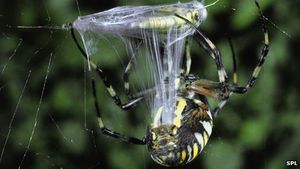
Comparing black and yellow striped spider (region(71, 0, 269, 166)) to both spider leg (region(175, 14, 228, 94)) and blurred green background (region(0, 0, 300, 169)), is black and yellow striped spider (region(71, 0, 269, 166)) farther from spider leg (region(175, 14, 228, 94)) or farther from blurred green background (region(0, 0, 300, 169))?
blurred green background (region(0, 0, 300, 169))

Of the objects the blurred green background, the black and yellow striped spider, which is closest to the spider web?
the blurred green background

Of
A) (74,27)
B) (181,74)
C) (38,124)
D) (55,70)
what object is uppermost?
(74,27)

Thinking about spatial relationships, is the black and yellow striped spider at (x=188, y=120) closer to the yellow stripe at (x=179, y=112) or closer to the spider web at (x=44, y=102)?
the yellow stripe at (x=179, y=112)

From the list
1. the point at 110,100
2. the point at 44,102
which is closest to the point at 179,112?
the point at 110,100

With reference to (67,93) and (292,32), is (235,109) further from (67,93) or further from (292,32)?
(67,93)

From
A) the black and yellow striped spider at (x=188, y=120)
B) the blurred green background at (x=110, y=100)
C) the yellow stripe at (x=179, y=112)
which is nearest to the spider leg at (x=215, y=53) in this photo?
the black and yellow striped spider at (x=188, y=120)

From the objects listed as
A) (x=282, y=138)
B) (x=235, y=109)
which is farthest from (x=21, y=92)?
(x=282, y=138)

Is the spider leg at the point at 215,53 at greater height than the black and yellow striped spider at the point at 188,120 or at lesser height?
greater

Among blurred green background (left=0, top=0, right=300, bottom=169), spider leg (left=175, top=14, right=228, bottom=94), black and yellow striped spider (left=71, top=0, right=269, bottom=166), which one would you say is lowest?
blurred green background (left=0, top=0, right=300, bottom=169)
